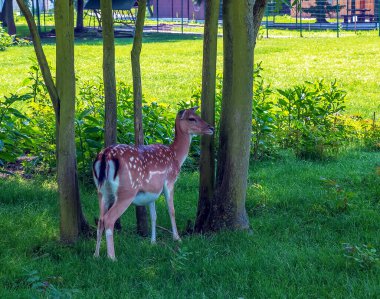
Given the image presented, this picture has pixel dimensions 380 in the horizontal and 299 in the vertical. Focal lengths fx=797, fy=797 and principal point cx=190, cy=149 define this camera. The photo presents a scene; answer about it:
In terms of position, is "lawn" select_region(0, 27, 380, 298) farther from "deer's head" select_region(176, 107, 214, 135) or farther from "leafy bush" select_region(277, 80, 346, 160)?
"deer's head" select_region(176, 107, 214, 135)

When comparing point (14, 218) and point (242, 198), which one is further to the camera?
point (14, 218)

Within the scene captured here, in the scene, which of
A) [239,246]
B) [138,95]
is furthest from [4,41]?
[239,246]

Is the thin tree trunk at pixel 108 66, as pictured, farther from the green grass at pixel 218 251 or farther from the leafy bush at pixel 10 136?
the leafy bush at pixel 10 136

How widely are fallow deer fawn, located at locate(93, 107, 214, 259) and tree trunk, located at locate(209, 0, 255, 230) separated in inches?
9.6

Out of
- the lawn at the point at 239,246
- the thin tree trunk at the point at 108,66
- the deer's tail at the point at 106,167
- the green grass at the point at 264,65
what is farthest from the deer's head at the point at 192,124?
the green grass at the point at 264,65

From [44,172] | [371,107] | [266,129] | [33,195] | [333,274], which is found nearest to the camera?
[333,274]

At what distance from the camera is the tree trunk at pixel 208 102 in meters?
6.92

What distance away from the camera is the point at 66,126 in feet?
21.1

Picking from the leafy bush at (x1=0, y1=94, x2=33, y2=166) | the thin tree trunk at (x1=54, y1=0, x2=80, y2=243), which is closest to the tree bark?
the thin tree trunk at (x1=54, y1=0, x2=80, y2=243)

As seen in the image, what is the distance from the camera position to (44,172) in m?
9.45

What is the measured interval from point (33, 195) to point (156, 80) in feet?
39.0

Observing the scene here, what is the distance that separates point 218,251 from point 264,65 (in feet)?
58.8

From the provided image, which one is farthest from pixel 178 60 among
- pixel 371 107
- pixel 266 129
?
pixel 266 129

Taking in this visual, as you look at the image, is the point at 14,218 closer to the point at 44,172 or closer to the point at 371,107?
the point at 44,172
